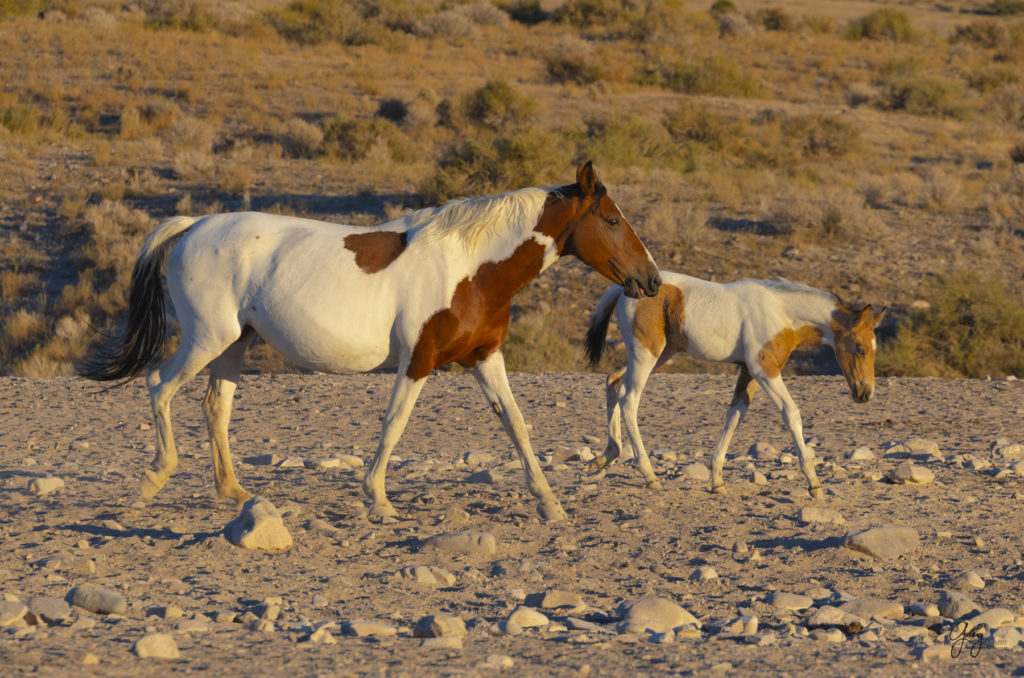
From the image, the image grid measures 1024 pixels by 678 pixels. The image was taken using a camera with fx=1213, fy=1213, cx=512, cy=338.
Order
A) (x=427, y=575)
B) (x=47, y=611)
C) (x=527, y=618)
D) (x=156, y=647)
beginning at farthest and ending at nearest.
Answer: (x=427, y=575)
(x=527, y=618)
(x=47, y=611)
(x=156, y=647)

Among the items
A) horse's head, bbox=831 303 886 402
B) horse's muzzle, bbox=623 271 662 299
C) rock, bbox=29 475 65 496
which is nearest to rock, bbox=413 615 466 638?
horse's muzzle, bbox=623 271 662 299

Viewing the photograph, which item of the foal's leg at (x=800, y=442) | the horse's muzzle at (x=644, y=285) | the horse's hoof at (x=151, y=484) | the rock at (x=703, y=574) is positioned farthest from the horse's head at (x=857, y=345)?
the horse's hoof at (x=151, y=484)

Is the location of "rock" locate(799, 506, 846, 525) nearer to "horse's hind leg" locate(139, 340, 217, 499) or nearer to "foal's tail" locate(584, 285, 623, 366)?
"foal's tail" locate(584, 285, 623, 366)

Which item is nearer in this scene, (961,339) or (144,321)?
(144,321)

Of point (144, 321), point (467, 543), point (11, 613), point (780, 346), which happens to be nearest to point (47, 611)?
point (11, 613)

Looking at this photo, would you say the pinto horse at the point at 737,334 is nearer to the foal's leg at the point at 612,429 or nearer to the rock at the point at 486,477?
the foal's leg at the point at 612,429

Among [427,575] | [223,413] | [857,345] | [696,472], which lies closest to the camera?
[427,575]

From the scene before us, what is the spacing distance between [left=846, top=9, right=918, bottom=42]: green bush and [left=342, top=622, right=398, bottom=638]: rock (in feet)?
184

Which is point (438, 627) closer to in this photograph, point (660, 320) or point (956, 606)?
point (956, 606)

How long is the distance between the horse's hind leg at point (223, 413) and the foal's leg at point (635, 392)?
9.04ft

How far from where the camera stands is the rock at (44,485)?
8.53 metres

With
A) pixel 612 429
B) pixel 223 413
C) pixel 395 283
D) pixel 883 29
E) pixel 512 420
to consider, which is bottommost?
pixel 612 429

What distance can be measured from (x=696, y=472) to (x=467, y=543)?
282 centimetres

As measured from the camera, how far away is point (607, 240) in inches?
299
